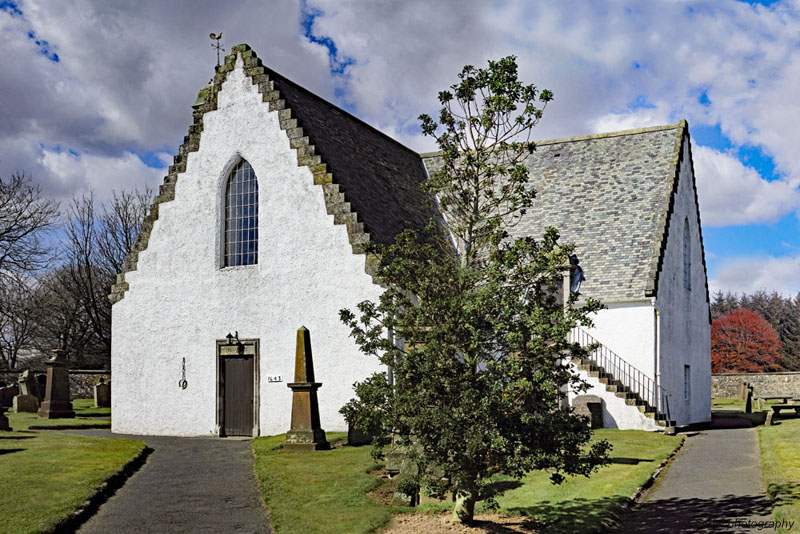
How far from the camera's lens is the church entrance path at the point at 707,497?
34.5 feet

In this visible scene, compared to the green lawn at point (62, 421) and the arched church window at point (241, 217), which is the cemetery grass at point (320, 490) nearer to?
the arched church window at point (241, 217)

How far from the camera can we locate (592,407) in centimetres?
2303

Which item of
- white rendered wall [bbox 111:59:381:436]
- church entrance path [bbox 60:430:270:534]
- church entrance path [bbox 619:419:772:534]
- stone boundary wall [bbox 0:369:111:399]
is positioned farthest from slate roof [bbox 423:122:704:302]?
stone boundary wall [bbox 0:369:111:399]

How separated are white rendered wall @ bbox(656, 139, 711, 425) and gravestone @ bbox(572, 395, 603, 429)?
2588mm

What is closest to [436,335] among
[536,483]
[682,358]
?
[536,483]

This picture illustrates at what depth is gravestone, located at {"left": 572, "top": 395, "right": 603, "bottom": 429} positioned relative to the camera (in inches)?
896

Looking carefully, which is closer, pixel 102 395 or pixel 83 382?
pixel 102 395

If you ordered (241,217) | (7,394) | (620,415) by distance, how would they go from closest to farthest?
(241,217) → (620,415) → (7,394)

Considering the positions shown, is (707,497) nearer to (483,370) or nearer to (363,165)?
(483,370)

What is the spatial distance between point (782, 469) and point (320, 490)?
8.63 metres

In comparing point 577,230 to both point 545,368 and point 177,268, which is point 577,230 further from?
point 545,368

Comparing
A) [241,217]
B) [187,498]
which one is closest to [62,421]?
[241,217]

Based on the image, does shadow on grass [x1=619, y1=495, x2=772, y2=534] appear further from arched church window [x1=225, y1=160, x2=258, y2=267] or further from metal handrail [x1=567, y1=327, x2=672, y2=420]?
arched church window [x1=225, y1=160, x2=258, y2=267]

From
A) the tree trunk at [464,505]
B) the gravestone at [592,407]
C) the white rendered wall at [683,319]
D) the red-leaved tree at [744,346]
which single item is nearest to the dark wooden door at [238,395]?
the gravestone at [592,407]
